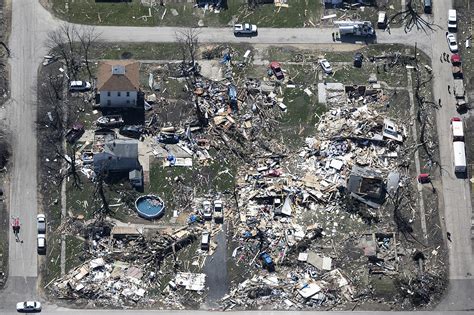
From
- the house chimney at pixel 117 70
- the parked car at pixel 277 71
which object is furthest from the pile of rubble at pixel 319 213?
the house chimney at pixel 117 70

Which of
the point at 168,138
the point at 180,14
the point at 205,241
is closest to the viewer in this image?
the point at 205,241

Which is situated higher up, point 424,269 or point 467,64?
point 467,64

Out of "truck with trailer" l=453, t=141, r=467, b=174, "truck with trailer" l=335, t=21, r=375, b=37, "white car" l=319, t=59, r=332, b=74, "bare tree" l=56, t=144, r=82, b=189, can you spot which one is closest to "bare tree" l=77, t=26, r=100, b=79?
"bare tree" l=56, t=144, r=82, b=189

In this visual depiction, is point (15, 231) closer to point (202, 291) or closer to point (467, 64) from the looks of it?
point (202, 291)

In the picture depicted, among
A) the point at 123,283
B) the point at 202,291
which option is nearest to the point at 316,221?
the point at 202,291

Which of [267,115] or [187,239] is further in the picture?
[267,115]

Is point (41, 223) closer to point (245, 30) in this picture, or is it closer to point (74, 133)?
point (74, 133)

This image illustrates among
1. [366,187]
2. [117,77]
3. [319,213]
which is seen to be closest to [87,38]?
[117,77]
